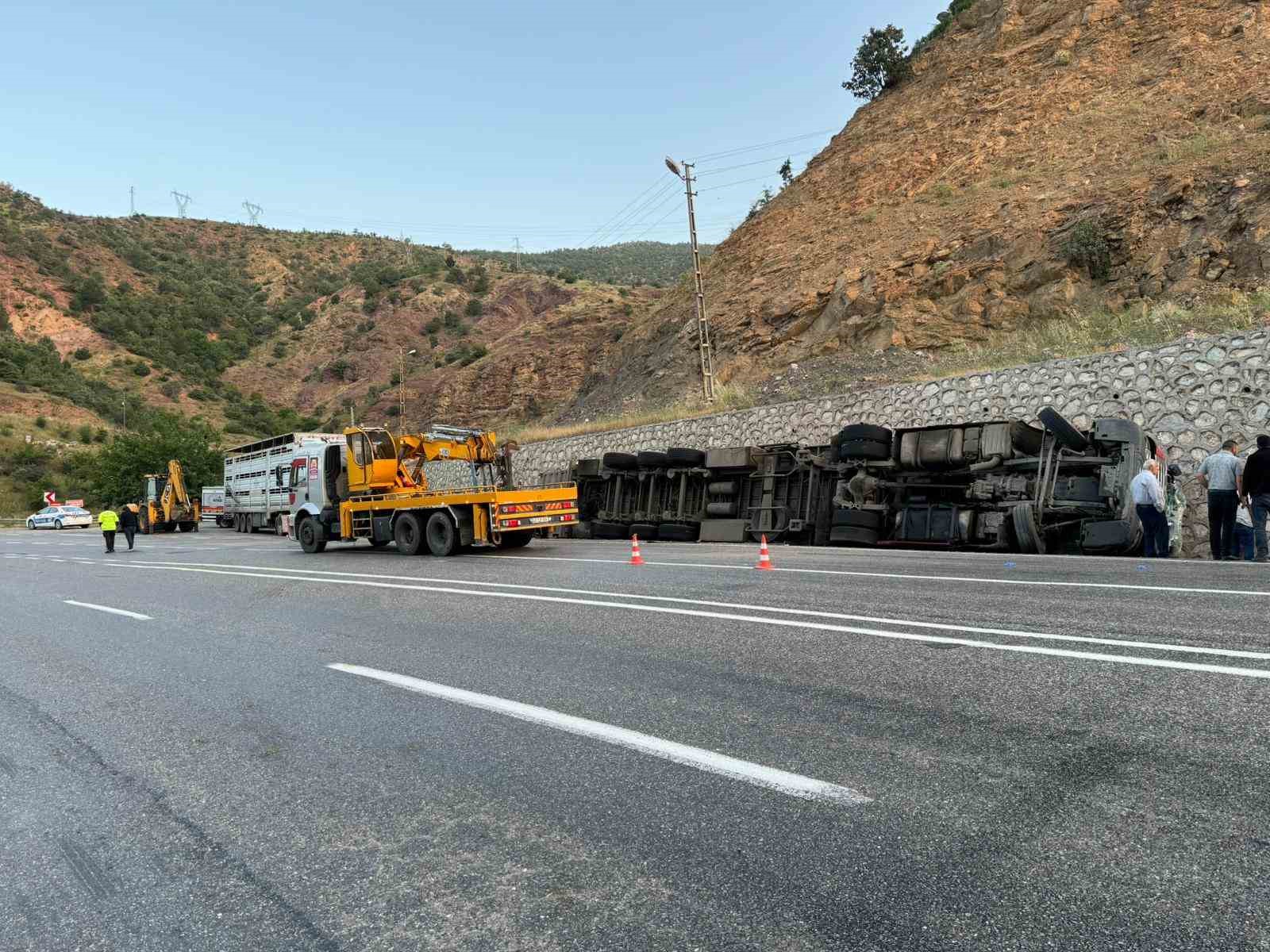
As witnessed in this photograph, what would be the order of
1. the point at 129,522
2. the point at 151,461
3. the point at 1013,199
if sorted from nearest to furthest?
the point at 129,522
the point at 1013,199
the point at 151,461

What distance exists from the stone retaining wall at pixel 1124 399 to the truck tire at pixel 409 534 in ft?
36.4

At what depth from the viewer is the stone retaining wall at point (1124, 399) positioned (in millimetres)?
14352

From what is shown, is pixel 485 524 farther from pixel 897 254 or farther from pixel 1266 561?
pixel 897 254

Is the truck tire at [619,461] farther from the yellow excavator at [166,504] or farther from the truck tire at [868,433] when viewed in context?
the yellow excavator at [166,504]

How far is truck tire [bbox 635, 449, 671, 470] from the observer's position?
850 inches

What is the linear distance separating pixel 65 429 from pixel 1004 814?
8425cm

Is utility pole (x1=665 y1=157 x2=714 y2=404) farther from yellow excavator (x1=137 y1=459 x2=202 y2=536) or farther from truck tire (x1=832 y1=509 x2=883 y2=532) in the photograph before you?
yellow excavator (x1=137 y1=459 x2=202 y2=536)

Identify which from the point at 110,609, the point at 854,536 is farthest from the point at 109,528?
the point at 854,536

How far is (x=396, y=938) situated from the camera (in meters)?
2.50

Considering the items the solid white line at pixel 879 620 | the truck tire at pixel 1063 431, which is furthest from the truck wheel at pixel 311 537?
the truck tire at pixel 1063 431

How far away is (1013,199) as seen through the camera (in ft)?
89.7

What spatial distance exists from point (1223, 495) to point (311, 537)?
58.0 feet

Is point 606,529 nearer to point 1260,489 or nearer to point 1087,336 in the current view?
point 1087,336

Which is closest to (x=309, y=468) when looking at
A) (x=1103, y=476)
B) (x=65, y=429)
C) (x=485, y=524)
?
(x=485, y=524)
